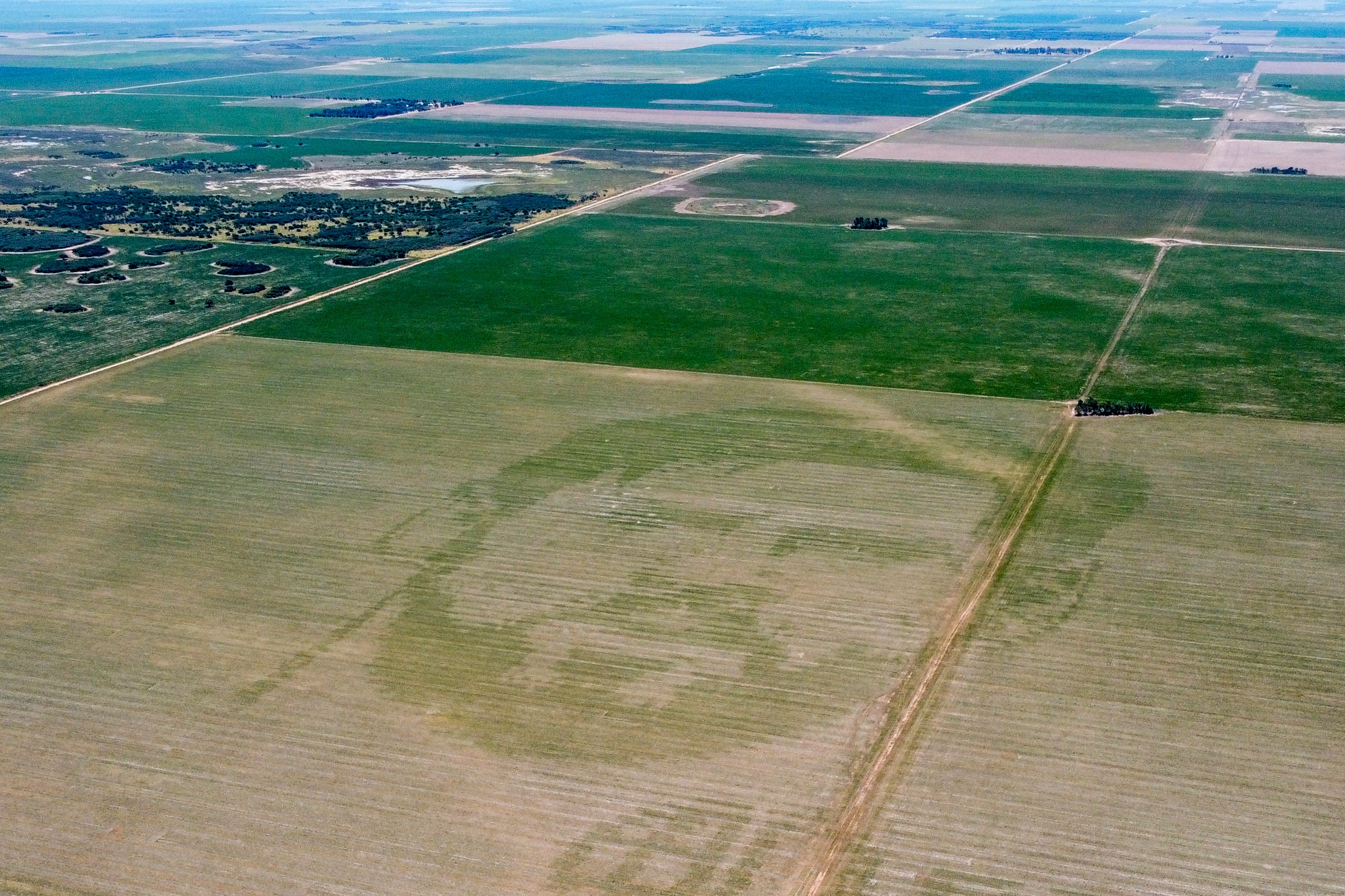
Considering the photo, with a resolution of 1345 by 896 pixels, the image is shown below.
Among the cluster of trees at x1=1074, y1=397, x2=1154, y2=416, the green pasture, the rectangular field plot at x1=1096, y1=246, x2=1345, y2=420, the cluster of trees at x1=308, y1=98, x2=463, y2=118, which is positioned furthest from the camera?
the green pasture

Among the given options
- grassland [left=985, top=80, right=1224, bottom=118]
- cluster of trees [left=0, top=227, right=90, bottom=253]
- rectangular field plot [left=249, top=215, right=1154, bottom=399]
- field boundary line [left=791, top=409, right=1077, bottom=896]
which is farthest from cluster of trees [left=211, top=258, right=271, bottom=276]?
grassland [left=985, top=80, right=1224, bottom=118]

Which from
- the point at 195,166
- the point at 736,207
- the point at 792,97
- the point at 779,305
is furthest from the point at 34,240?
the point at 792,97

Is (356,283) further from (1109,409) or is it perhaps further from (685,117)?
(685,117)

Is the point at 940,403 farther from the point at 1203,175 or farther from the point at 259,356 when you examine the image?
the point at 1203,175

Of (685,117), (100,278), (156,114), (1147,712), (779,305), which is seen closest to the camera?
(1147,712)

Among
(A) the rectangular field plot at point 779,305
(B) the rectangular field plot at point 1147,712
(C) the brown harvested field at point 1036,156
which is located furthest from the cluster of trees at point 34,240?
(B) the rectangular field plot at point 1147,712

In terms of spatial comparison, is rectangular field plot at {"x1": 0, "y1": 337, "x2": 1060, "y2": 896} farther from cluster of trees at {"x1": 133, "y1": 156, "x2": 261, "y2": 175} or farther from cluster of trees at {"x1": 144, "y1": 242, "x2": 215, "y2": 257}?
cluster of trees at {"x1": 133, "y1": 156, "x2": 261, "y2": 175}
